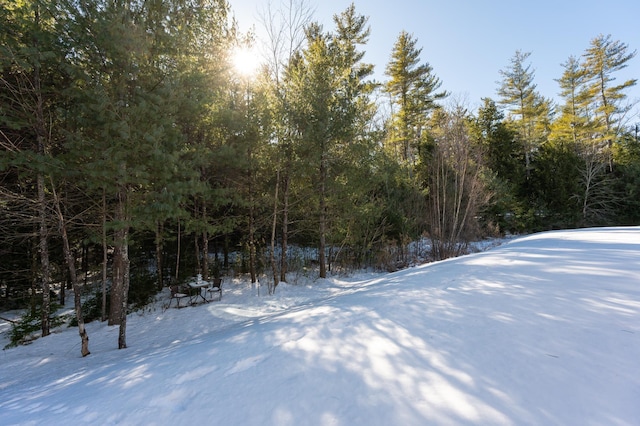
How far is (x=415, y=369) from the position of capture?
1.88 metres

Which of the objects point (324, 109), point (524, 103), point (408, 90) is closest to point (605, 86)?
point (524, 103)

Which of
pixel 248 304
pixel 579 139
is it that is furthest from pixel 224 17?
pixel 579 139

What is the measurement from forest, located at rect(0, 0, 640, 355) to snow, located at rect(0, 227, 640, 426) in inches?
127

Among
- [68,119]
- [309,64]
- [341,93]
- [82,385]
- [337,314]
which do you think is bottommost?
[82,385]

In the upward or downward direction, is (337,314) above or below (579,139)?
below

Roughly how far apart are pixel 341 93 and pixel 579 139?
2419 centimetres

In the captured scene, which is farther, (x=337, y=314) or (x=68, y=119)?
(x=68, y=119)

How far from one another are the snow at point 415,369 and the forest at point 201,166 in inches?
127

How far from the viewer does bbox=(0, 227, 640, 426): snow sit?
58.0 inches

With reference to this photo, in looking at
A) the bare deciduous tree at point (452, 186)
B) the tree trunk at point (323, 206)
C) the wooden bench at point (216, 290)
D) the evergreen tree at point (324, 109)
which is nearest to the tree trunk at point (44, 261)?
the wooden bench at point (216, 290)

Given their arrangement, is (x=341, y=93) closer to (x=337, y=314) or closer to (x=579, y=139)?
(x=337, y=314)

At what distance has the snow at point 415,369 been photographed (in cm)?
147

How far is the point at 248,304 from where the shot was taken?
7.59 meters

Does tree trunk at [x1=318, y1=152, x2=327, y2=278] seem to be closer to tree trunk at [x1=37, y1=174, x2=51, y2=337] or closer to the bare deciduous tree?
the bare deciduous tree
